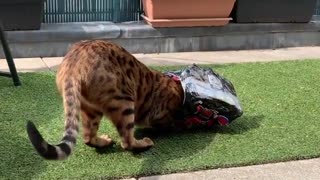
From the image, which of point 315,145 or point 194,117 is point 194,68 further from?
point 315,145

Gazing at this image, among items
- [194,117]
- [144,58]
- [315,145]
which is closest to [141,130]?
[194,117]

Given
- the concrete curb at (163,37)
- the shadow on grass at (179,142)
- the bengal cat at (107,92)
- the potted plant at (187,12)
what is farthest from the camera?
the potted plant at (187,12)

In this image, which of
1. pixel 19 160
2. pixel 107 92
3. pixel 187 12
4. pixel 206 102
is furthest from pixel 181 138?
pixel 187 12

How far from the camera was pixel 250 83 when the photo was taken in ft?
19.3

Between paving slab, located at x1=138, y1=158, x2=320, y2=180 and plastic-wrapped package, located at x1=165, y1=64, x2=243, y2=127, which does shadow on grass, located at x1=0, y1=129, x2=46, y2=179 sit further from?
plastic-wrapped package, located at x1=165, y1=64, x2=243, y2=127

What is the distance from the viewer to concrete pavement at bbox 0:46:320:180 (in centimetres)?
374

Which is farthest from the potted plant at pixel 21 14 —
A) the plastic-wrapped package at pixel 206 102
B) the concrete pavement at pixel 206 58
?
the plastic-wrapped package at pixel 206 102

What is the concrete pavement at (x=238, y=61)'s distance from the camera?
3.74 m

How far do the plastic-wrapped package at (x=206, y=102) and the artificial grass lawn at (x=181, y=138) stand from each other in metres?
0.14

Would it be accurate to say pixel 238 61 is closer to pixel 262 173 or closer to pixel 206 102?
pixel 206 102

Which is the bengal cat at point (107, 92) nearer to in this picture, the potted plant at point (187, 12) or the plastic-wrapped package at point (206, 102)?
Result: the plastic-wrapped package at point (206, 102)

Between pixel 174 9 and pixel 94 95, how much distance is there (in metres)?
4.01

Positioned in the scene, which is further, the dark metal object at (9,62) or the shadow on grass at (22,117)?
the dark metal object at (9,62)

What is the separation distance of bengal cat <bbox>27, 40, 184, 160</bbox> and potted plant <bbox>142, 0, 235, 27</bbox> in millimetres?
3258
